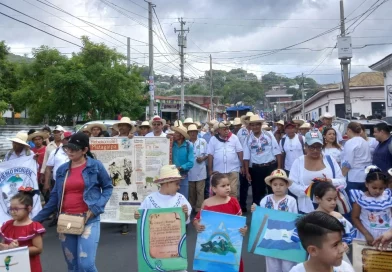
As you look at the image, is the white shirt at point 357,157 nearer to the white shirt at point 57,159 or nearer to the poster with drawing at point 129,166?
the poster with drawing at point 129,166

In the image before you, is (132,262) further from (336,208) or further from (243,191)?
(243,191)

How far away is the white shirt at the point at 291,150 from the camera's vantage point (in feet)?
31.7

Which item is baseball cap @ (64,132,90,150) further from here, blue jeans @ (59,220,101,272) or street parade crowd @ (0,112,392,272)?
blue jeans @ (59,220,101,272)

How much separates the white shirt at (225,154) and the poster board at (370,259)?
4865 millimetres

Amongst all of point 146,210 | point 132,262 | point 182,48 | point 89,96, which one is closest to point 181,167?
point 132,262

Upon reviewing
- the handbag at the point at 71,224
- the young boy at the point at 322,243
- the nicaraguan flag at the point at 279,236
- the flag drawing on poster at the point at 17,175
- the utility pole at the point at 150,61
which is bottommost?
the nicaraguan flag at the point at 279,236

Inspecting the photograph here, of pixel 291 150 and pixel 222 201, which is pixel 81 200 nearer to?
pixel 222 201

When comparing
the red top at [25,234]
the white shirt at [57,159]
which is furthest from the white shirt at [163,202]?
the white shirt at [57,159]

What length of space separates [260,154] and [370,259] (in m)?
5.12

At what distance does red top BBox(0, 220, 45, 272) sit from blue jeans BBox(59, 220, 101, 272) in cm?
39

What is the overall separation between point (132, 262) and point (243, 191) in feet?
13.2

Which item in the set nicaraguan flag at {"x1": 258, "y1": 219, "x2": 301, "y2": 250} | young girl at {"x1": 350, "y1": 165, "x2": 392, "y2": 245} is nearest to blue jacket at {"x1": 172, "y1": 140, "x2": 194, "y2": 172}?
nicaraguan flag at {"x1": 258, "y1": 219, "x2": 301, "y2": 250}

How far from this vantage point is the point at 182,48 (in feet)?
127

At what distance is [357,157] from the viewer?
8039 millimetres
